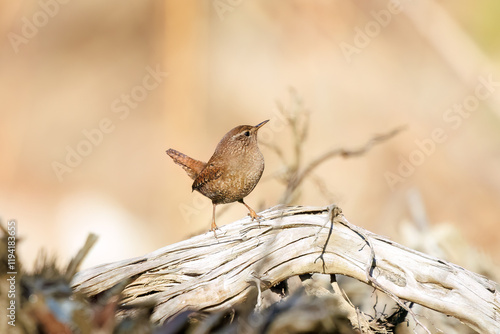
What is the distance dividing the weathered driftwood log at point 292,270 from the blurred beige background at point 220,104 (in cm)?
294

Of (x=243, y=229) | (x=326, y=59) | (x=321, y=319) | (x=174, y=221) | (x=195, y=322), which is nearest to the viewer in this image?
(x=321, y=319)

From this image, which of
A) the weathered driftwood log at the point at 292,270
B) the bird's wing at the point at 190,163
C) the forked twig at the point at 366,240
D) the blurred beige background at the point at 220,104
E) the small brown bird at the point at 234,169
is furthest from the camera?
the blurred beige background at the point at 220,104

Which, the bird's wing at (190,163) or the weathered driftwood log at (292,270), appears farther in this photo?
the bird's wing at (190,163)

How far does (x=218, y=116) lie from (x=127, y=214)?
134cm

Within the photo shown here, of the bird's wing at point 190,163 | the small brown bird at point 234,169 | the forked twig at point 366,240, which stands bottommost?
the forked twig at point 366,240

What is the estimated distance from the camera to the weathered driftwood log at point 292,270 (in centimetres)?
194

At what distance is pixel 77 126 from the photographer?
17.8ft

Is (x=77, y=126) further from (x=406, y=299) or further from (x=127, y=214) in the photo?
(x=406, y=299)

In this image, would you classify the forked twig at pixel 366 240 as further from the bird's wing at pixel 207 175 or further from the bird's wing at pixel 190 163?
the bird's wing at pixel 190 163

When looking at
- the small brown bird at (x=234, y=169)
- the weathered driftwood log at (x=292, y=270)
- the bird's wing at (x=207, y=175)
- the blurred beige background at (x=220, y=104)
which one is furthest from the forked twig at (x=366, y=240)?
the blurred beige background at (x=220, y=104)

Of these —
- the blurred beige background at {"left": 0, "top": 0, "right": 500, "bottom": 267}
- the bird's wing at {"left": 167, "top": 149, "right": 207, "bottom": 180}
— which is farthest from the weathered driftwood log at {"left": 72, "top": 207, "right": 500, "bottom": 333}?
the blurred beige background at {"left": 0, "top": 0, "right": 500, "bottom": 267}

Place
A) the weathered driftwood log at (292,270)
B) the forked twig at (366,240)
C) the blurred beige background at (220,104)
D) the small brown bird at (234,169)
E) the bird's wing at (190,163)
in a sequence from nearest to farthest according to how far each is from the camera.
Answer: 1. the forked twig at (366,240)
2. the weathered driftwood log at (292,270)
3. the small brown bird at (234,169)
4. the bird's wing at (190,163)
5. the blurred beige background at (220,104)

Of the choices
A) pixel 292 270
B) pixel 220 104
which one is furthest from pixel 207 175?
pixel 220 104

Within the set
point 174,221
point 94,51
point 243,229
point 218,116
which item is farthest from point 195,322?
point 94,51
